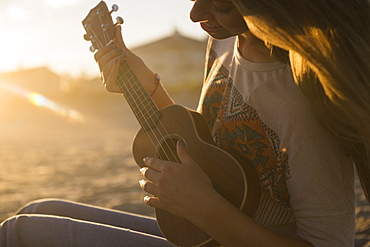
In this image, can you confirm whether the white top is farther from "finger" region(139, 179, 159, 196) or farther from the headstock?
the headstock

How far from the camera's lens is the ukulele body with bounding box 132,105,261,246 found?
137cm

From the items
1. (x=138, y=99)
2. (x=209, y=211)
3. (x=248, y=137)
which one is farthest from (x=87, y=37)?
(x=209, y=211)

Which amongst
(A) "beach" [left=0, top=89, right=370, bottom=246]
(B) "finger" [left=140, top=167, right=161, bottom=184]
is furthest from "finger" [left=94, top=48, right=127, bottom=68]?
(A) "beach" [left=0, top=89, right=370, bottom=246]

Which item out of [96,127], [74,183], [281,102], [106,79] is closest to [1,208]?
[74,183]

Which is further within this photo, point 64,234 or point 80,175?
point 80,175

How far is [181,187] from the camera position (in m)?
1.36

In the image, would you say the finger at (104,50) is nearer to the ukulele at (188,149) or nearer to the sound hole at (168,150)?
the ukulele at (188,149)

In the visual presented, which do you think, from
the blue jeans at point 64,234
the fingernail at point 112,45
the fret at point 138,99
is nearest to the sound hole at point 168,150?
the fret at point 138,99

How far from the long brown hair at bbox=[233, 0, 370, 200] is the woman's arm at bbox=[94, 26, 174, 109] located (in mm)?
807

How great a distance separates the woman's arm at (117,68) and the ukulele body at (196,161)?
1.14 feet

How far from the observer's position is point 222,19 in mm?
1410

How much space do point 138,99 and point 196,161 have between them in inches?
20.5

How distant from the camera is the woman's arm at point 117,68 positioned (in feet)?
6.13

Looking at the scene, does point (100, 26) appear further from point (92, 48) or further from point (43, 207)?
point (43, 207)
